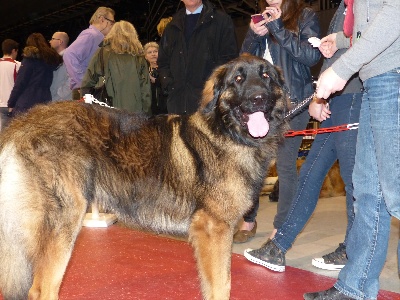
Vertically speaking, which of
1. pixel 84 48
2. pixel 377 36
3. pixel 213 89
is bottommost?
pixel 213 89

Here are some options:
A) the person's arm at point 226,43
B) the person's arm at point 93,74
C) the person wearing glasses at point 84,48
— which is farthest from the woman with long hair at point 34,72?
the person's arm at point 226,43

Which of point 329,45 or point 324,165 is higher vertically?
point 329,45

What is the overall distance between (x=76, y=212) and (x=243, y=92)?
112 centimetres

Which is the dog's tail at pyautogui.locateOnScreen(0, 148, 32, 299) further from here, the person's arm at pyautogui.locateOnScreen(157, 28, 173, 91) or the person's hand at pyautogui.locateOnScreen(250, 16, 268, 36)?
the person's arm at pyautogui.locateOnScreen(157, 28, 173, 91)

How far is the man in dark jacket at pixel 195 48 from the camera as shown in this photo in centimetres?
427

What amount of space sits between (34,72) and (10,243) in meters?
4.27

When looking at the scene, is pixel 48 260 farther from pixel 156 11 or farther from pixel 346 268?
pixel 156 11

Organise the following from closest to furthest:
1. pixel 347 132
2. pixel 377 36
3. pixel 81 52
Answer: pixel 377 36 < pixel 347 132 < pixel 81 52

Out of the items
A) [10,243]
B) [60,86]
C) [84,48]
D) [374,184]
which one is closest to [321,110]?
[374,184]

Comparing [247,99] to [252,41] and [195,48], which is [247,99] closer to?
[252,41]

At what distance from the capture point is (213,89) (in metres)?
2.85

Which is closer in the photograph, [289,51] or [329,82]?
[329,82]

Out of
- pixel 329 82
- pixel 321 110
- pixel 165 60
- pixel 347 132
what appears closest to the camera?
pixel 329 82

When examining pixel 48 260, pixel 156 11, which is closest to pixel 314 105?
pixel 48 260
